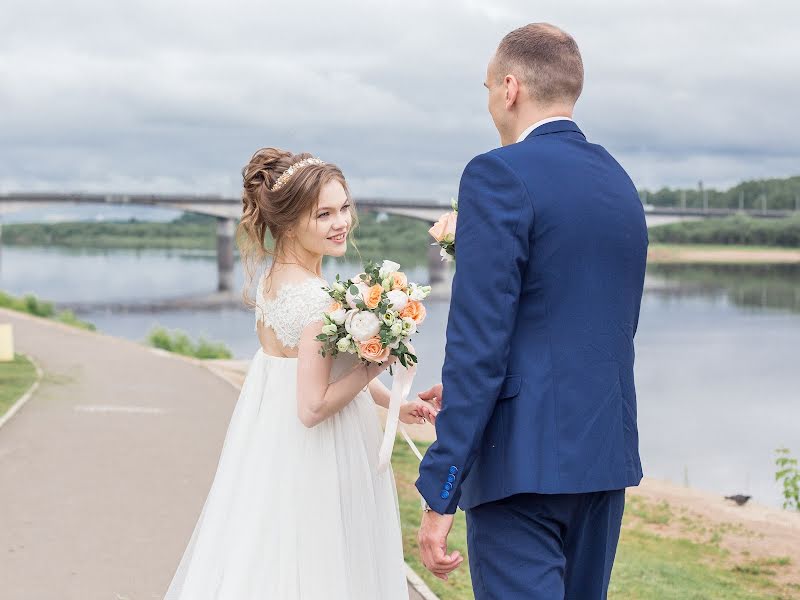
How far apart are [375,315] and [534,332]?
699mm

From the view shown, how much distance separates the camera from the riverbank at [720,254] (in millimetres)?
80562

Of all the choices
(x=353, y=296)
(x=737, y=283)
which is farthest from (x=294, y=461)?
(x=737, y=283)

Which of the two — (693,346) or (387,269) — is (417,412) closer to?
(387,269)

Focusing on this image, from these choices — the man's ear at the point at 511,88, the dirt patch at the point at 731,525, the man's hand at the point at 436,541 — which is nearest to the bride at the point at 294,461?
the man's hand at the point at 436,541

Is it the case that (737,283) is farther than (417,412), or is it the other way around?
(737,283)

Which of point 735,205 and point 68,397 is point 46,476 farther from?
point 735,205

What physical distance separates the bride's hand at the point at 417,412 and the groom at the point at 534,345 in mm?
653

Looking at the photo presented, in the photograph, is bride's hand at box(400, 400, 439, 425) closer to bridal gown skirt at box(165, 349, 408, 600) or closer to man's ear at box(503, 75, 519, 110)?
bridal gown skirt at box(165, 349, 408, 600)

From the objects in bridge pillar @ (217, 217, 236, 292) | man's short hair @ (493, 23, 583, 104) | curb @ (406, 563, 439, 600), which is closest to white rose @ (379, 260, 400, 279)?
man's short hair @ (493, 23, 583, 104)

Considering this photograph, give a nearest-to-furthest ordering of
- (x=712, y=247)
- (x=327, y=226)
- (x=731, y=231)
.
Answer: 1. (x=327, y=226)
2. (x=731, y=231)
3. (x=712, y=247)

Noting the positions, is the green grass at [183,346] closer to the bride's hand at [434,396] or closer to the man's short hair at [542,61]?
the bride's hand at [434,396]

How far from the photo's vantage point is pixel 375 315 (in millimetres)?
3102

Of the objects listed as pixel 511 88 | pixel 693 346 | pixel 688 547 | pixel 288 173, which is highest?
pixel 511 88

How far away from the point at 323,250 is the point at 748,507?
8.43 m
